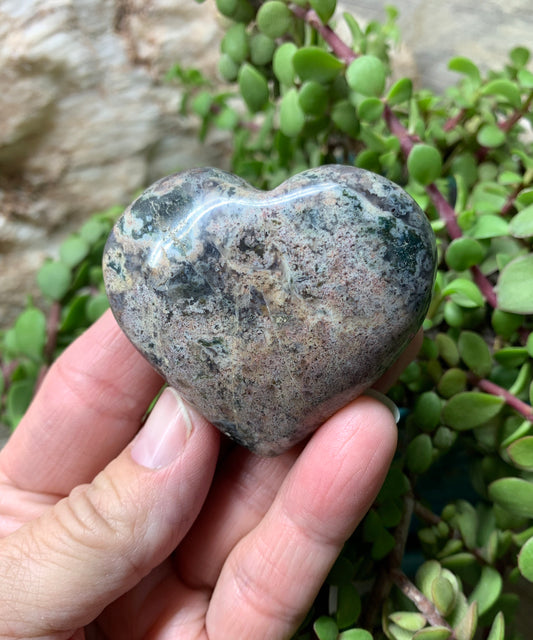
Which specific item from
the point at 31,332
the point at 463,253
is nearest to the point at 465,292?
the point at 463,253

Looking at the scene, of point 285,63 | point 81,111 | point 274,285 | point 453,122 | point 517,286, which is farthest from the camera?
point 81,111

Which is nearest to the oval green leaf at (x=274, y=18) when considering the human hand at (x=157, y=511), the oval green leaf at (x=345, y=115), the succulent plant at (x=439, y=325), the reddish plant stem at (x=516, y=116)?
the succulent plant at (x=439, y=325)

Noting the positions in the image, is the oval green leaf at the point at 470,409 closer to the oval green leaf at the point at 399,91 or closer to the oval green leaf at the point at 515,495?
the oval green leaf at the point at 515,495

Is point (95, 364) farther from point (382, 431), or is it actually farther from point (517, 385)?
point (517, 385)

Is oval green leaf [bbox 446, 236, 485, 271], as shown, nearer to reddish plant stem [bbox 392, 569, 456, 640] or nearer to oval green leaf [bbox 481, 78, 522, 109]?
oval green leaf [bbox 481, 78, 522, 109]

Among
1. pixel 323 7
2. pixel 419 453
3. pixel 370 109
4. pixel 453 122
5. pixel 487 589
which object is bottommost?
pixel 487 589

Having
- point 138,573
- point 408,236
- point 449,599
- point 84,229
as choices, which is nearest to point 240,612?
point 138,573

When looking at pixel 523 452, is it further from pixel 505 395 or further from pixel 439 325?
pixel 439 325

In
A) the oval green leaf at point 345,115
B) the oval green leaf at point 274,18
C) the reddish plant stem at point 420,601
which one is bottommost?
the reddish plant stem at point 420,601
